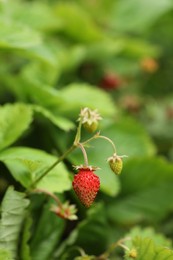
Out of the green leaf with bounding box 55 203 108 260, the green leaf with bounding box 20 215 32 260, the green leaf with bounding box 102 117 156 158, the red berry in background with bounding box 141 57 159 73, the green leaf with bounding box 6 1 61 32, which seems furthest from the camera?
the red berry in background with bounding box 141 57 159 73

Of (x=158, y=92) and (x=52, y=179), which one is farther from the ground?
(x=158, y=92)

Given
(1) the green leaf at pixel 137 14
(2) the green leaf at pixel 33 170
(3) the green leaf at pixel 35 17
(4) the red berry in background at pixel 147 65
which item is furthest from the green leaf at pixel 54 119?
(1) the green leaf at pixel 137 14

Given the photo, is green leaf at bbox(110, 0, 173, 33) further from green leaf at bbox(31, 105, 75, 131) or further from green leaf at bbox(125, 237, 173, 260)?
green leaf at bbox(125, 237, 173, 260)

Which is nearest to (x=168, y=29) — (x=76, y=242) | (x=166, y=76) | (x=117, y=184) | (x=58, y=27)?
A: (x=166, y=76)

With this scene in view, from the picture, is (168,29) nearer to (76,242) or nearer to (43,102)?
(43,102)

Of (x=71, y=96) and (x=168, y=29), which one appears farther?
(x=168, y=29)

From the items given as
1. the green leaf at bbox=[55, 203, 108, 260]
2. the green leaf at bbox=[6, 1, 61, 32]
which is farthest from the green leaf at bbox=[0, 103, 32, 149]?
the green leaf at bbox=[6, 1, 61, 32]
